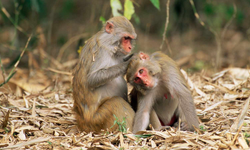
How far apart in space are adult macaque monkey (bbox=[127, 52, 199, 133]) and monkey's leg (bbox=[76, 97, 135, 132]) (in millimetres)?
142

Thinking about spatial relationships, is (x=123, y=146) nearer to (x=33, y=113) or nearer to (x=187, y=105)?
(x=187, y=105)

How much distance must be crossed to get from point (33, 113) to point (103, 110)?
4.97 feet

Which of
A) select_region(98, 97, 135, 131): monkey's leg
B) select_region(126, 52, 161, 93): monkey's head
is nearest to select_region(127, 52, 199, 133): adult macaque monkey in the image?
select_region(126, 52, 161, 93): monkey's head

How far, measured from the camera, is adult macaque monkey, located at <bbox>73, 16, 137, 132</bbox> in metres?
5.40

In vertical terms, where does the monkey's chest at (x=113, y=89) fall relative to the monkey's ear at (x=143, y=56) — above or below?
below

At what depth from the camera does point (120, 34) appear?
19.0 ft

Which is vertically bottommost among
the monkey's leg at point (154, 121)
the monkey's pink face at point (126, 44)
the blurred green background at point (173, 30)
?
the monkey's leg at point (154, 121)

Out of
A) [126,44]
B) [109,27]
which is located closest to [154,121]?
[126,44]

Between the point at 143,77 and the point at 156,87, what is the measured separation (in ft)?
1.64

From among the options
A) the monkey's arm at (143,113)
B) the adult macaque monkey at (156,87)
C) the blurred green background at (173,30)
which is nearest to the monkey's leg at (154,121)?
the adult macaque monkey at (156,87)

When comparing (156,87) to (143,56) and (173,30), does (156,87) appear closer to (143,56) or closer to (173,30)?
(143,56)

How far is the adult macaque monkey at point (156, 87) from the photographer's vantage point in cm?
523

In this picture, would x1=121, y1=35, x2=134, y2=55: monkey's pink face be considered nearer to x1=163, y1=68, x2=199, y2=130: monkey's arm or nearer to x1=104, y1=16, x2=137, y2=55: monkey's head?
x1=104, y1=16, x2=137, y2=55: monkey's head

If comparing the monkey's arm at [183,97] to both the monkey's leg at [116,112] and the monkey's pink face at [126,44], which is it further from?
the monkey's pink face at [126,44]
